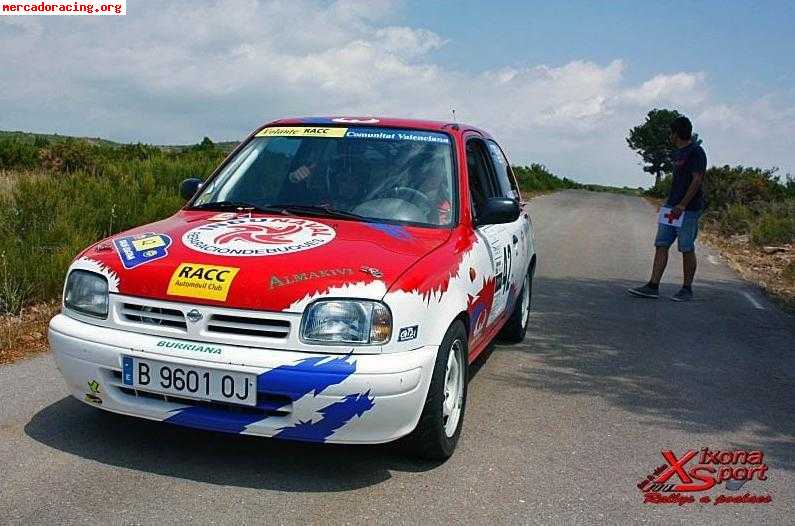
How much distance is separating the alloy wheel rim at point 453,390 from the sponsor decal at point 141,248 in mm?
1494

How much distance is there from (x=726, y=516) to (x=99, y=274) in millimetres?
3108

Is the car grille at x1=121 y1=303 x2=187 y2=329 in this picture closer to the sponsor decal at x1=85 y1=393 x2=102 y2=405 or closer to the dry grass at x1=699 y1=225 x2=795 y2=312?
the sponsor decal at x1=85 y1=393 x2=102 y2=405

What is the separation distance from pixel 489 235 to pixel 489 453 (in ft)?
4.71

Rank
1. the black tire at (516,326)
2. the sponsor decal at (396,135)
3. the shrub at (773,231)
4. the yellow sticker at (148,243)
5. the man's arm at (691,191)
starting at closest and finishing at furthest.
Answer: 1. the yellow sticker at (148,243)
2. the sponsor decal at (396,135)
3. the black tire at (516,326)
4. the man's arm at (691,191)
5. the shrub at (773,231)

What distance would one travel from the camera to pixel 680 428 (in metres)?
4.84

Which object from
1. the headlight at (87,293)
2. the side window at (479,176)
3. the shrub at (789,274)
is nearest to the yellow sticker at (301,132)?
the side window at (479,176)

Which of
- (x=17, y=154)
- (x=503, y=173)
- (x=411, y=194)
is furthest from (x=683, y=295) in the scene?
(x=17, y=154)

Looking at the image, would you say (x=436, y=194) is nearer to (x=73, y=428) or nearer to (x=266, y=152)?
(x=266, y=152)

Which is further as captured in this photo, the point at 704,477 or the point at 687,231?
the point at 687,231

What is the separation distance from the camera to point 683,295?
944cm

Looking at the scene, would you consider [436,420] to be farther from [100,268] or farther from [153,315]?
[100,268]

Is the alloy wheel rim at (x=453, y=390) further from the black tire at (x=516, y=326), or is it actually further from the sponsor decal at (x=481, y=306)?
the black tire at (x=516, y=326)

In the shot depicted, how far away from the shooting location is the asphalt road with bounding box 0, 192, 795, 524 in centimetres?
344

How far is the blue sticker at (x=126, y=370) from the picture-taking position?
3.58 m
